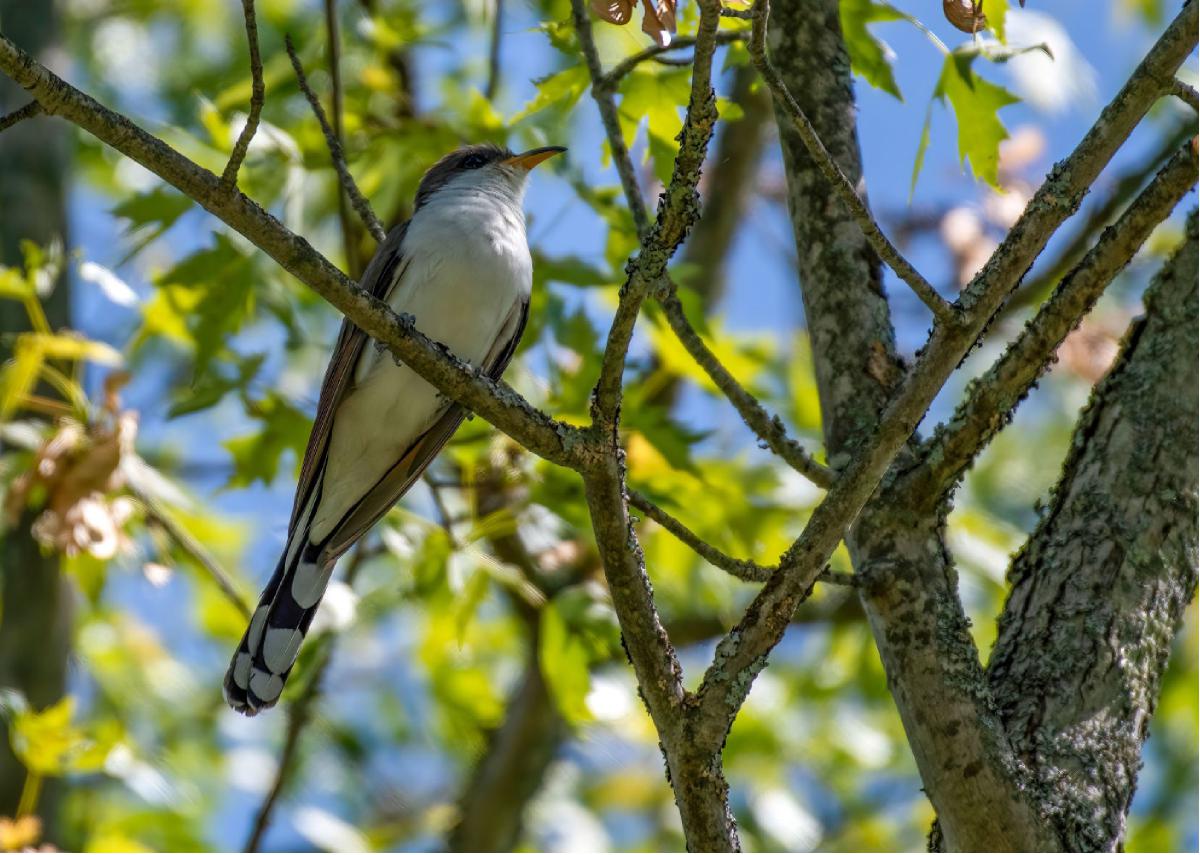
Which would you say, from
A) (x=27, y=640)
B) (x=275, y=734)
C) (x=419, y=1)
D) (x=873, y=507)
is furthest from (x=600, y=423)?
(x=275, y=734)

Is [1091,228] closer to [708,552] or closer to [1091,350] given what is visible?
[1091,350]

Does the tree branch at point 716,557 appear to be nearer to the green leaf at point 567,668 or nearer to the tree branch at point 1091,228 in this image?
the green leaf at point 567,668

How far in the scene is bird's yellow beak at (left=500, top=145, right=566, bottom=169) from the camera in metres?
5.00

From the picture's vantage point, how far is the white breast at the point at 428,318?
452cm

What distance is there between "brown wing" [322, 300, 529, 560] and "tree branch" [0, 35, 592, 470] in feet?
Result: 5.51

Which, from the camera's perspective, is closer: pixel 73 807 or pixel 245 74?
pixel 245 74

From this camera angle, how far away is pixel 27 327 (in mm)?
5367

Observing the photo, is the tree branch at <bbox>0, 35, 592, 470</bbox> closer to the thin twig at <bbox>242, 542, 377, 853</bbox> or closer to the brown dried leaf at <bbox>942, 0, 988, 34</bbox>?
the brown dried leaf at <bbox>942, 0, 988, 34</bbox>

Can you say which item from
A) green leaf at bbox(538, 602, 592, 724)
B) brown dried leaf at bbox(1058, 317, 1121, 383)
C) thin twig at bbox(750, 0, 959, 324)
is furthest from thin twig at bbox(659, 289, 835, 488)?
brown dried leaf at bbox(1058, 317, 1121, 383)

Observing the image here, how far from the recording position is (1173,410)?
11.0 feet

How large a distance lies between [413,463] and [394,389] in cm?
27

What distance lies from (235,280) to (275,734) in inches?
226

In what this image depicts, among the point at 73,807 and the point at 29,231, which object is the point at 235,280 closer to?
the point at 29,231

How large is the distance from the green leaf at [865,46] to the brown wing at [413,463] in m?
1.47
